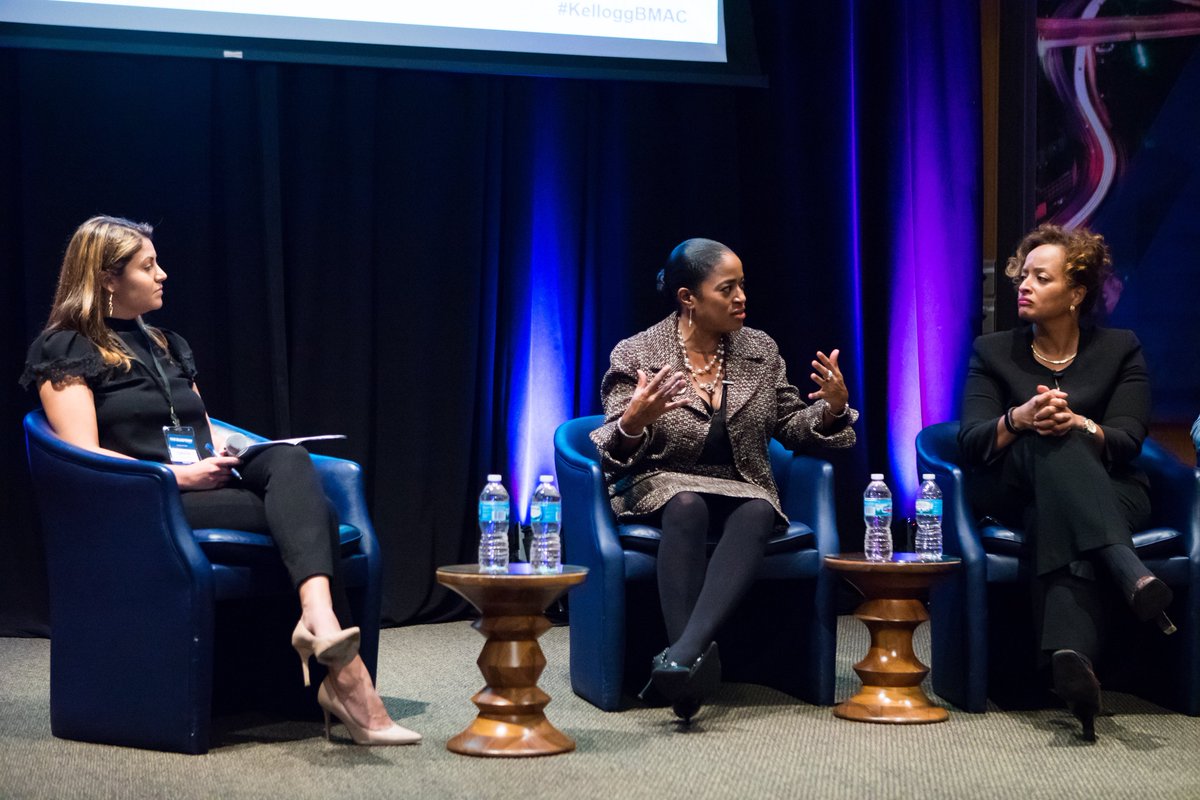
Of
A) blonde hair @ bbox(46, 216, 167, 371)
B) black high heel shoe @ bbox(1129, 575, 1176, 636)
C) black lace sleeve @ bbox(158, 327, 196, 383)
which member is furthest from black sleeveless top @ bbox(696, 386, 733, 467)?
blonde hair @ bbox(46, 216, 167, 371)

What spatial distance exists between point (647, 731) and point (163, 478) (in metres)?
1.14

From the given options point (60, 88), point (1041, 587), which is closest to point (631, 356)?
point (1041, 587)

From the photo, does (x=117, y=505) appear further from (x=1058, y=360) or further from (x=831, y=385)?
(x=1058, y=360)

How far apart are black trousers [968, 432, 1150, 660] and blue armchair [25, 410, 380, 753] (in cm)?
150

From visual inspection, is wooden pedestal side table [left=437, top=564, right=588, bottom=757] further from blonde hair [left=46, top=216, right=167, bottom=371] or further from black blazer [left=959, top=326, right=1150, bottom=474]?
black blazer [left=959, top=326, right=1150, bottom=474]

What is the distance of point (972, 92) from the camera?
498 cm

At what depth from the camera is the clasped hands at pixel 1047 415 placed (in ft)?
10.1

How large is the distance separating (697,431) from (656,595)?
0.45m

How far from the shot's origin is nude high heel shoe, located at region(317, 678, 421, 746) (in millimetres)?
2740

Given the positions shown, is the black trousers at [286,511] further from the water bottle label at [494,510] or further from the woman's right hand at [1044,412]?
the woman's right hand at [1044,412]

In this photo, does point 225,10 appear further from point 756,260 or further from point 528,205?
point 756,260

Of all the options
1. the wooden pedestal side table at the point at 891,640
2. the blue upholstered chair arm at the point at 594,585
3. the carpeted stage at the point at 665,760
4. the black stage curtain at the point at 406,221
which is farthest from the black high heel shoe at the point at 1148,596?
the black stage curtain at the point at 406,221

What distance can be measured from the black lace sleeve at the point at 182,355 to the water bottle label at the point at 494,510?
82 cm

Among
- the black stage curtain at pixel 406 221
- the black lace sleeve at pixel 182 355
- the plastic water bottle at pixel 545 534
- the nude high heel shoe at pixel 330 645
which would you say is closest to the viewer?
the nude high heel shoe at pixel 330 645
